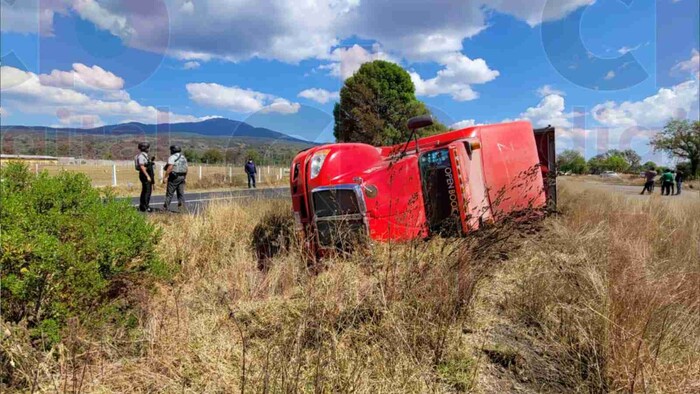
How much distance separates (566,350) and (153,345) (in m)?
2.56

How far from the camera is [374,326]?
252cm

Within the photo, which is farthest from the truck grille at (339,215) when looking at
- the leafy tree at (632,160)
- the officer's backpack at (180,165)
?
the leafy tree at (632,160)

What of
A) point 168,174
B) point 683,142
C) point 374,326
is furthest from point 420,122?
point 683,142

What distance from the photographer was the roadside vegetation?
2.08 metres

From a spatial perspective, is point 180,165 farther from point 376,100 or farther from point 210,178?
point 210,178

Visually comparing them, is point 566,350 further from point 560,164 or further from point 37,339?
point 560,164

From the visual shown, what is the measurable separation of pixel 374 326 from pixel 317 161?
6.95 feet

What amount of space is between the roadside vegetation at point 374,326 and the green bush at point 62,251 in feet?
0.07

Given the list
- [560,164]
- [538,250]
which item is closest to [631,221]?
[560,164]

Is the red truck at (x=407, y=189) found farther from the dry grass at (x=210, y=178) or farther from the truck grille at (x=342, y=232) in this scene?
the dry grass at (x=210, y=178)

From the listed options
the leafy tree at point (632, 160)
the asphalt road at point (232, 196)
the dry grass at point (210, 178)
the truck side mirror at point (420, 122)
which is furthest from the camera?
the leafy tree at point (632, 160)

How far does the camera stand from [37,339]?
2.27 metres

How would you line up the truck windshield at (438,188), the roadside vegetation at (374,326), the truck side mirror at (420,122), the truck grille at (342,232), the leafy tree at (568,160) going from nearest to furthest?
the roadside vegetation at (374,326), the truck grille at (342,232), the truck windshield at (438,188), the truck side mirror at (420,122), the leafy tree at (568,160)

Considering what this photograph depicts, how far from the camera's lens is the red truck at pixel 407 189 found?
12.0 ft
